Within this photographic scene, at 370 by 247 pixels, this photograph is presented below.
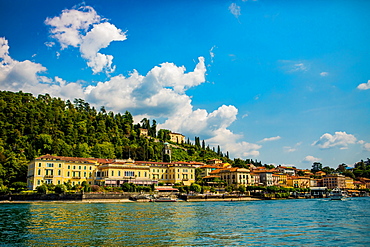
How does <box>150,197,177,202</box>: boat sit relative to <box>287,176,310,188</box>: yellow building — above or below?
below

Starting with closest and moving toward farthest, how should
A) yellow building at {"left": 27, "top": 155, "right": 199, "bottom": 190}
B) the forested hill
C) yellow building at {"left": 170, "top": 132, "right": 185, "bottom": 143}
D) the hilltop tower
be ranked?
yellow building at {"left": 27, "top": 155, "right": 199, "bottom": 190} < the forested hill < the hilltop tower < yellow building at {"left": 170, "top": 132, "right": 185, "bottom": 143}

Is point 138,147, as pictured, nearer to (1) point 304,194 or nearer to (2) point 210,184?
(2) point 210,184

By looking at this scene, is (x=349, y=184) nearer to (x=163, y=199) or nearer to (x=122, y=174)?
(x=163, y=199)

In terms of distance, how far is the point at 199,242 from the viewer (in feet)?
67.4

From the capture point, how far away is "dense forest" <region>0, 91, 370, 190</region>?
283 feet

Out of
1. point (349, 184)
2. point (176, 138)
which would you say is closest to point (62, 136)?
point (176, 138)

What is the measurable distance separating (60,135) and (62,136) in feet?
2.03

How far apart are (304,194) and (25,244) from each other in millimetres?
92835

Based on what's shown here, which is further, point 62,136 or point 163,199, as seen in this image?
point 62,136

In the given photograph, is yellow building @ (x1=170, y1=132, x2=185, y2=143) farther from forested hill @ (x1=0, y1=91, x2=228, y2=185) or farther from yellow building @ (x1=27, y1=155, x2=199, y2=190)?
yellow building @ (x1=27, y1=155, x2=199, y2=190)

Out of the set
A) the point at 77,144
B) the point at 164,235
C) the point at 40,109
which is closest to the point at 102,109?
the point at 40,109

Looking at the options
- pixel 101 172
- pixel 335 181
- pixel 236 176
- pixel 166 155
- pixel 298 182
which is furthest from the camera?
pixel 335 181

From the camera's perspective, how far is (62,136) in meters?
99.6

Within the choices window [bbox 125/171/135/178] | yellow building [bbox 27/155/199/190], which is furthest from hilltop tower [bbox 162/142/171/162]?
window [bbox 125/171/135/178]
